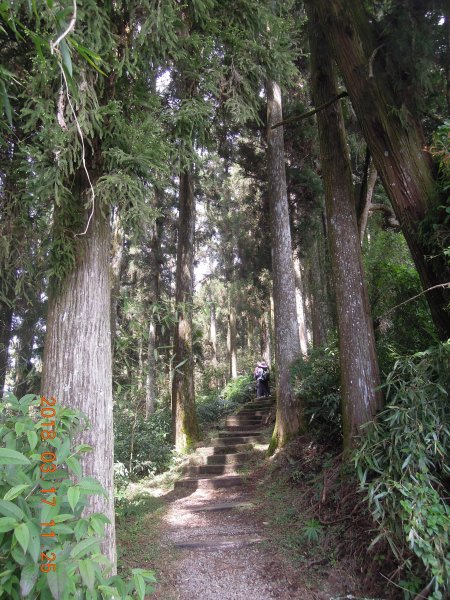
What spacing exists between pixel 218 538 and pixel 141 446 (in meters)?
4.33

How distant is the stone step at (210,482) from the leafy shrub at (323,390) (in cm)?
177

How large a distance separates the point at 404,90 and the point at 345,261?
1.97 metres

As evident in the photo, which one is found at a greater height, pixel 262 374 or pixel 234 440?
pixel 262 374

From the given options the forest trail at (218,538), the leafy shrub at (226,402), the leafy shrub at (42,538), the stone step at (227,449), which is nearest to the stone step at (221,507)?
the forest trail at (218,538)

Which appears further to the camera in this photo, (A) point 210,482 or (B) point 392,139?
(A) point 210,482

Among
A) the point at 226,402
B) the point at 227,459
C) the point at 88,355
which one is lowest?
the point at 227,459

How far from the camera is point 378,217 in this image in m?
7.71

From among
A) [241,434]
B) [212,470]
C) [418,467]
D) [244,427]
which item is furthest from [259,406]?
[418,467]

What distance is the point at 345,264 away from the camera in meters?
4.88

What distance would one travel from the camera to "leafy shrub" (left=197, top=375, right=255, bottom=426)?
12792mm

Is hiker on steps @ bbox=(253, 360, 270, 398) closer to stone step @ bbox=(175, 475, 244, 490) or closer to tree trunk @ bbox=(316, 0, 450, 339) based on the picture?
stone step @ bbox=(175, 475, 244, 490)

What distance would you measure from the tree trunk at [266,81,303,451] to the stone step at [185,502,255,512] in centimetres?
159

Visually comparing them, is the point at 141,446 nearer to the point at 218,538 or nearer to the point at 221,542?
the point at 218,538

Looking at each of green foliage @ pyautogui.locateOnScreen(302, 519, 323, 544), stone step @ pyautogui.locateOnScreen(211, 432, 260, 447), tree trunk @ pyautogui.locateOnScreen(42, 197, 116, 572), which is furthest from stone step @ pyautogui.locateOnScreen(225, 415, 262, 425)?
tree trunk @ pyautogui.locateOnScreen(42, 197, 116, 572)
